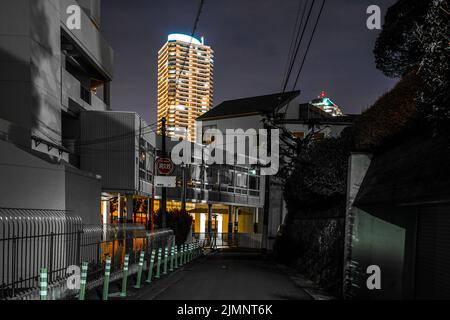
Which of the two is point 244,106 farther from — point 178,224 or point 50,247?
point 50,247

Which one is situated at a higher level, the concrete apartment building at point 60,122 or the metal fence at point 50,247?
the concrete apartment building at point 60,122

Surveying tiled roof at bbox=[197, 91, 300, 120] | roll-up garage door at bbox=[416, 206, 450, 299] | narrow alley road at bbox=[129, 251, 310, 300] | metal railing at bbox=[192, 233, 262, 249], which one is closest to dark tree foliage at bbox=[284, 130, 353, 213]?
narrow alley road at bbox=[129, 251, 310, 300]

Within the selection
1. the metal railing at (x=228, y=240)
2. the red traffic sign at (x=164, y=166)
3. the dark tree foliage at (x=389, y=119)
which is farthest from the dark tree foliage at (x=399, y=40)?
the metal railing at (x=228, y=240)

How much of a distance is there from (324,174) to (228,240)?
26949 mm

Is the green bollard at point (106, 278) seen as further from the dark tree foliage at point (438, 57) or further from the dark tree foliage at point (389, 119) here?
the dark tree foliage at point (438, 57)

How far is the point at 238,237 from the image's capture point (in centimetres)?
4419

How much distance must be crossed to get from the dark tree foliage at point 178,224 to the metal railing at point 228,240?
848 cm

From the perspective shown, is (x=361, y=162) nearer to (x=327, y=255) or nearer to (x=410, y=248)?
(x=410, y=248)

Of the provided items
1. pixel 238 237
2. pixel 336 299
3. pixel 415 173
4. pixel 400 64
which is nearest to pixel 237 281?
pixel 336 299

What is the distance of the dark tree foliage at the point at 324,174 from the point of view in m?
17.4

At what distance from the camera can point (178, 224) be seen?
29828 mm

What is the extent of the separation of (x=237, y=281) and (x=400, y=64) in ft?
41.7

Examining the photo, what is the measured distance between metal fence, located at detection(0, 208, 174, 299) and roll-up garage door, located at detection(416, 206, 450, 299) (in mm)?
8349
